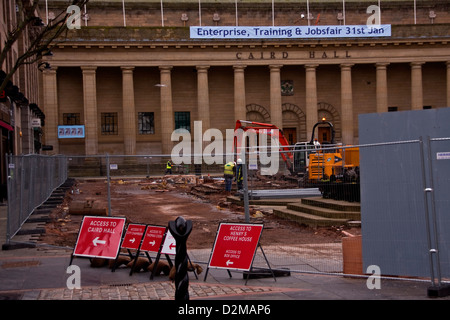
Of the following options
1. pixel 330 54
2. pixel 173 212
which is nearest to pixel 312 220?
pixel 173 212

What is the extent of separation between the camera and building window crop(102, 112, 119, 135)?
66.3 meters

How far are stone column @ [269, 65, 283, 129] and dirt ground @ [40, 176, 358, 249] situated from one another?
3519cm

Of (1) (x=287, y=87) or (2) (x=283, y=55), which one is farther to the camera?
(1) (x=287, y=87)

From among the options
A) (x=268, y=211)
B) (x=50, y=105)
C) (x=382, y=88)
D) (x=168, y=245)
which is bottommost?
(x=268, y=211)

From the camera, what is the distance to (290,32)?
63688 mm

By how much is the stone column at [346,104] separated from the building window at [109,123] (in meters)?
24.3

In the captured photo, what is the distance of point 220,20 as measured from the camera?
225 ft

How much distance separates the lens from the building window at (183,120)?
220 ft

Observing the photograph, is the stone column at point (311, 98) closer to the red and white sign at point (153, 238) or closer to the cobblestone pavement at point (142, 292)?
the red and white sign at point (153, 238)

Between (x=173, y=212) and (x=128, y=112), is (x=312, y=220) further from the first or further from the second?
(x=128, y=112)

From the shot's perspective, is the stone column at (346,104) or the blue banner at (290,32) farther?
the stone column at (346,104)

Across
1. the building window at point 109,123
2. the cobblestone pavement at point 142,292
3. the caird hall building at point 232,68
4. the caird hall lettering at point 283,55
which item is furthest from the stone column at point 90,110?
the cobblestone pavement at point 142,292

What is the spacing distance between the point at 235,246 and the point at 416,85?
60751 millimetres
